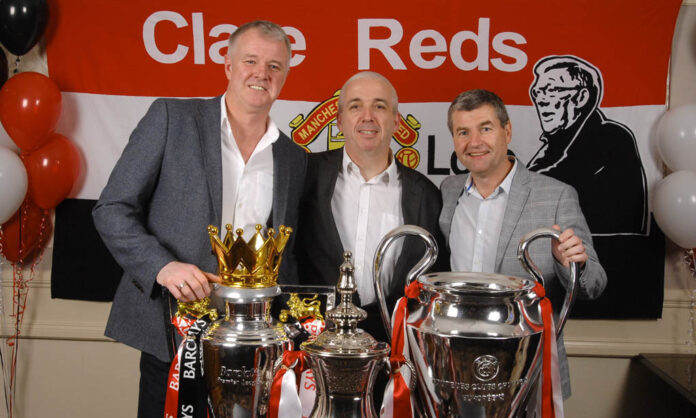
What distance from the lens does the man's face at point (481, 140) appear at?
6.87ft

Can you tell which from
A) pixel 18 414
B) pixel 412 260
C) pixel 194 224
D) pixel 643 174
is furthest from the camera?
pixel 18 414

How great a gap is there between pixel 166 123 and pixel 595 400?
82.5 inches

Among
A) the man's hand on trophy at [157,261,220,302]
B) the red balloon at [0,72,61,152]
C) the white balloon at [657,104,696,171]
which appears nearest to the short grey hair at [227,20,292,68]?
the man's hand on trophy at [157,261,220,302]

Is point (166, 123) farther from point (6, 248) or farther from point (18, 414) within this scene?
point (18, 414)

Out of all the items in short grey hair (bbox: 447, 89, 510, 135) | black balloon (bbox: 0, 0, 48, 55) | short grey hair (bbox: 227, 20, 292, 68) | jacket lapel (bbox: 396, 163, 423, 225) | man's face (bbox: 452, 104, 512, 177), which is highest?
black balloon (bbox: 0, 0, 48, 55)

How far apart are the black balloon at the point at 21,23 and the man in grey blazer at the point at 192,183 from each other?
1.04 meters

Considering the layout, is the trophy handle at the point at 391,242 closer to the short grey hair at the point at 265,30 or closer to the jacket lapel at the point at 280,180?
the jacket lapel at the point at 280,180

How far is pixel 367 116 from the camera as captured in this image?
2.29 meters

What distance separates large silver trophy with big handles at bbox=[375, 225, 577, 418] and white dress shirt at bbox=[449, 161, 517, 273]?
94 centimetres

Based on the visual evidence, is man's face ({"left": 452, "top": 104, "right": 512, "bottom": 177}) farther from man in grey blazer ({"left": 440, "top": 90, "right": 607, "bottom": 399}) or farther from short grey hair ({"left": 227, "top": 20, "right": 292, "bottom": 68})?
short grey hair ({"left": 227, "top": 20, "right": 292, "bottom": 68})

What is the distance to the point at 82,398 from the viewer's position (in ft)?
10.3

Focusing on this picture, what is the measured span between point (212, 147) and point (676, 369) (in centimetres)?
190

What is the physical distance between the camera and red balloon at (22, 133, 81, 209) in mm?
2756

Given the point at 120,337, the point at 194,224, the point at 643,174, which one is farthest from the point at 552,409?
the point at 643,174
